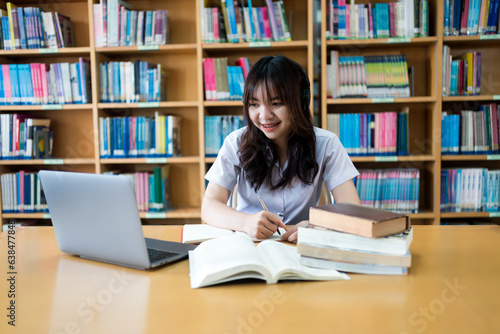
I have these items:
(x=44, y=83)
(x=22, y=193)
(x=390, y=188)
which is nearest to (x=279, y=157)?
(x=390, y=188)

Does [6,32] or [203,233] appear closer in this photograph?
[203,233]

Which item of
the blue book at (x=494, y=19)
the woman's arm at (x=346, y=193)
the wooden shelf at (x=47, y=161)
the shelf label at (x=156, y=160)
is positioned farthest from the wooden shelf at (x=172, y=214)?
the blue book at (x=494, y=19)

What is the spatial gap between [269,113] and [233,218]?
0.38 meters

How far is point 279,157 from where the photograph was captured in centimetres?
167

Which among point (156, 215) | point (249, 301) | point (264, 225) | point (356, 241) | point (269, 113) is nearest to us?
point (249, 301)

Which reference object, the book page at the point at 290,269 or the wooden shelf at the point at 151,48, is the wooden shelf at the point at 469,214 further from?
the book page at the point at 290,269

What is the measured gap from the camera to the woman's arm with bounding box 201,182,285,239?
48.4 inches

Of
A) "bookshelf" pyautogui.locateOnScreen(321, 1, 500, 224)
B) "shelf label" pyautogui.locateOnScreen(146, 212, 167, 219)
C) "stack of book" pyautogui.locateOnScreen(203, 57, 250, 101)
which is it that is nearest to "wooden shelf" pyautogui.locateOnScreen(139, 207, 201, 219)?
"shelf label" pyautogui.locateOnScreen(146, 212, 167, 219)

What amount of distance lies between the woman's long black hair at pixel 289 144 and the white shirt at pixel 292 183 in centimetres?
3

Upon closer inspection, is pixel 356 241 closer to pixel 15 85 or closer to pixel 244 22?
pixel 244 22

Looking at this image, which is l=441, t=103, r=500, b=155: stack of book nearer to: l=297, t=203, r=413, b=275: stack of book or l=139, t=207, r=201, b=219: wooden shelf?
l=139, t=207, r=201, b=219: wooden shelf

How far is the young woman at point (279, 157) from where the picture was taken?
1498 millimetres

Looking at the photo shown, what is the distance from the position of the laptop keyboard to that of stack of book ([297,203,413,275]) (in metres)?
0.34

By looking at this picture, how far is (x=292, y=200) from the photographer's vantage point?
1650mm
